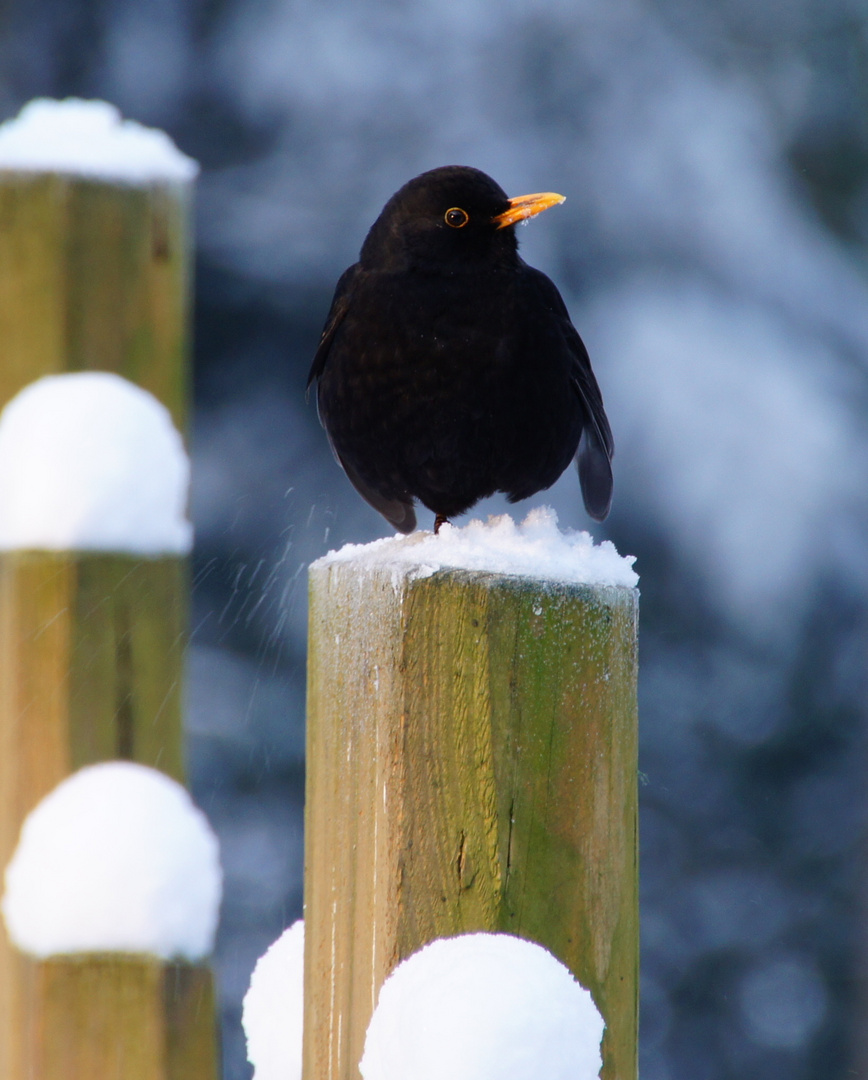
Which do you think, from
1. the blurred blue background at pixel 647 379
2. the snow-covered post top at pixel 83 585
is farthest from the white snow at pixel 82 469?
the blurred blue background at pixel 647 379

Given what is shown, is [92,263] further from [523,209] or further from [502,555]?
[523,209]

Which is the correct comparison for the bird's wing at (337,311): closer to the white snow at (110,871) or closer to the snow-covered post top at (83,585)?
the snow-covered post top at (83,585)

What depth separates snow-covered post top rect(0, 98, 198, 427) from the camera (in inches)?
72.7

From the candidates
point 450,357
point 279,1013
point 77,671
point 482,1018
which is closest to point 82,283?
point 77,671

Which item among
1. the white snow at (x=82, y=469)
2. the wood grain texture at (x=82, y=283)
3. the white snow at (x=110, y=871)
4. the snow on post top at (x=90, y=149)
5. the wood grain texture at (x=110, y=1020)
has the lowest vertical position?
the wood grain texture at (x=110, y=1020)

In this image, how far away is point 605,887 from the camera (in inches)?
56.0

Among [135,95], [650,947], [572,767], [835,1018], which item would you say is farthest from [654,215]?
[572,767]

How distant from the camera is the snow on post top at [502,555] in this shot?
1451 mm

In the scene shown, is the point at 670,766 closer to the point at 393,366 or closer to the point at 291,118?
the point at 291,118

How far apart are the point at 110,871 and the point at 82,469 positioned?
0.57 m

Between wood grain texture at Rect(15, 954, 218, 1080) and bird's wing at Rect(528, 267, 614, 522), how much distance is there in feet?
4.94

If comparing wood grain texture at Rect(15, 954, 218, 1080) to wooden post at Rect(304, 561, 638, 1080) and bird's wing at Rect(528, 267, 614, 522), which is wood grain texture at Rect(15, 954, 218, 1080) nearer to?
wooden post at Rect(304, 561, 638, 1080)

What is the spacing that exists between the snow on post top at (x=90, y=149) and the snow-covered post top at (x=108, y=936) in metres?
0.82

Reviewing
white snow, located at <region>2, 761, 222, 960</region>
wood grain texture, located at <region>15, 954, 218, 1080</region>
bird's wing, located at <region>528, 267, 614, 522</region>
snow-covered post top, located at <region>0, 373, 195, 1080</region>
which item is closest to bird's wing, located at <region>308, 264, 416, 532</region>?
bird's wing, located at <region>528, 267, 614, 522</region>
